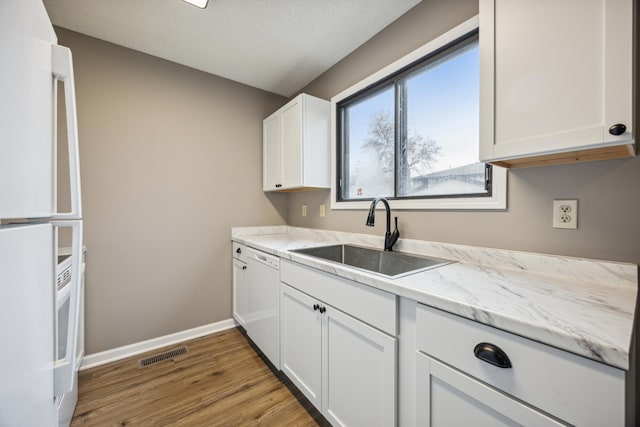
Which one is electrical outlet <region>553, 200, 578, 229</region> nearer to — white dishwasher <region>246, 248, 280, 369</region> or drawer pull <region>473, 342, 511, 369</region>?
drawer pull <region>473, 342, 511, 369</region>

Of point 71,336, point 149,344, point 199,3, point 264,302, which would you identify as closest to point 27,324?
point 71,336

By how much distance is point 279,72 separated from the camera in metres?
2.43

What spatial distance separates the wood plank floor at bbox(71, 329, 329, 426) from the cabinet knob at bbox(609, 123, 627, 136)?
5.74ft

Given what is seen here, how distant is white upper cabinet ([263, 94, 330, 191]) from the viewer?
2.20 metres

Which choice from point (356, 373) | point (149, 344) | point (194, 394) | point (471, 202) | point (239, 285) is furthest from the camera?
point (239, 285)

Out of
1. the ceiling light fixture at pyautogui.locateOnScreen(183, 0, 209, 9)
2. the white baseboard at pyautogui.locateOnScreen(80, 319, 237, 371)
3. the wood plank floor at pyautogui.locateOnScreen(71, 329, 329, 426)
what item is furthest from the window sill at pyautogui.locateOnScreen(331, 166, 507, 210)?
the white baseboard at pyautogui.locateOnScreen(80, 319, 237, 371)

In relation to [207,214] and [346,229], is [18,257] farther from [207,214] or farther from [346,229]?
→ [207,214]

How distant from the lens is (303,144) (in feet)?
7.22

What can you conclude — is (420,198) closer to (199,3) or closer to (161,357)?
(199,3)

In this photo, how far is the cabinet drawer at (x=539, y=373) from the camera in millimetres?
552

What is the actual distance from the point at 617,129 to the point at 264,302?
1.94m

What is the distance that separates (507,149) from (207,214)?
2.33 meters

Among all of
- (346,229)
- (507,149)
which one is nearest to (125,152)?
(346,229)

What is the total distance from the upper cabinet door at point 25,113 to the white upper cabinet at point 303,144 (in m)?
1.63
